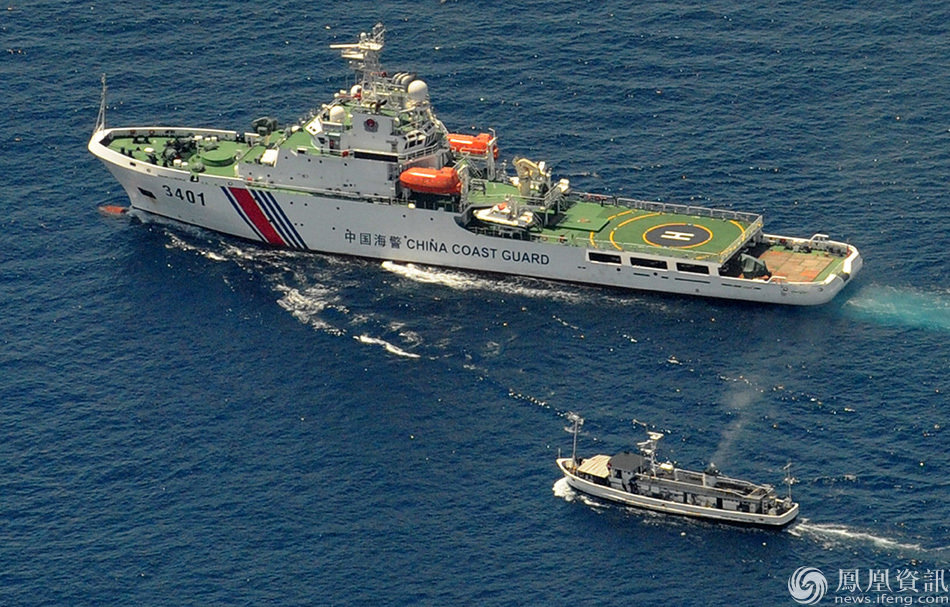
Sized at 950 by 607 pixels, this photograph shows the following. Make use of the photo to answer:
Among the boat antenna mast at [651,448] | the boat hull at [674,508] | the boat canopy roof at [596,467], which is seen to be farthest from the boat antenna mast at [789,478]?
the boat canopy roof at [596,467]

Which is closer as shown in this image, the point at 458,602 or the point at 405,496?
the point at 458,602

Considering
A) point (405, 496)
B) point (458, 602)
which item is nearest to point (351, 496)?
point (405, 496)

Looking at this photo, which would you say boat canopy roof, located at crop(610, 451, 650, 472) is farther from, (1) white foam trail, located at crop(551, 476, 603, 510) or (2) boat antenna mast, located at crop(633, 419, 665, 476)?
(1) white foam trail, located at crop(551, 476, 603, 510)

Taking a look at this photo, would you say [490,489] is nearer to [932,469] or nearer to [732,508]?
[732,508]

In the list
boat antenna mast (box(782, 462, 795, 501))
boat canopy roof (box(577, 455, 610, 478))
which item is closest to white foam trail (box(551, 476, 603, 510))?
boat canopy roof (box(577, 455, 610, 478))

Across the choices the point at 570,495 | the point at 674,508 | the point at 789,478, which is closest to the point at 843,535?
the point at 789,478
